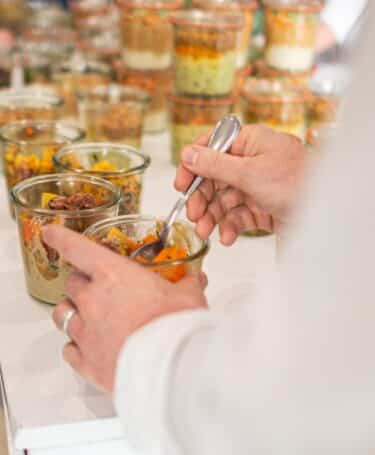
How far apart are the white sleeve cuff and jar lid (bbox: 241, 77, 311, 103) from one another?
86 cm

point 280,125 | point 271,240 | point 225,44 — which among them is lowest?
point 271,240

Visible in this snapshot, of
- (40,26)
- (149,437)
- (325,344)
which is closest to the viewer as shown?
(325,344)

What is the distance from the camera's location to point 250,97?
1.41 m

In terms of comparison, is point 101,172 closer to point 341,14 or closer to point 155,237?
point 155,237

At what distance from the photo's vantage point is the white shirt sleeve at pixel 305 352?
46 cm

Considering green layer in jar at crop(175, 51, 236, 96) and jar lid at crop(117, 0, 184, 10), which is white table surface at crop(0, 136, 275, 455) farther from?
jar lid at crop(117, 0, 184, 10)

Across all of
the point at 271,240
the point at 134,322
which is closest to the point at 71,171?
the point at 271,240

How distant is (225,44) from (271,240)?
1.67 feet

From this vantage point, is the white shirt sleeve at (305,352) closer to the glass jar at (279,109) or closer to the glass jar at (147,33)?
the glass jar at (279,109)

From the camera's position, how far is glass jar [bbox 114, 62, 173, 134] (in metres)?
1.73

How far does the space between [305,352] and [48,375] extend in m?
0.40

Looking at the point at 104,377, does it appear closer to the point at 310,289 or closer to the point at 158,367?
the point at 158,367

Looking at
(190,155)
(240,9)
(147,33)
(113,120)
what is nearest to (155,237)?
(190,155)

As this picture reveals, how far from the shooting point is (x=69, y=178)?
1.03 meters
